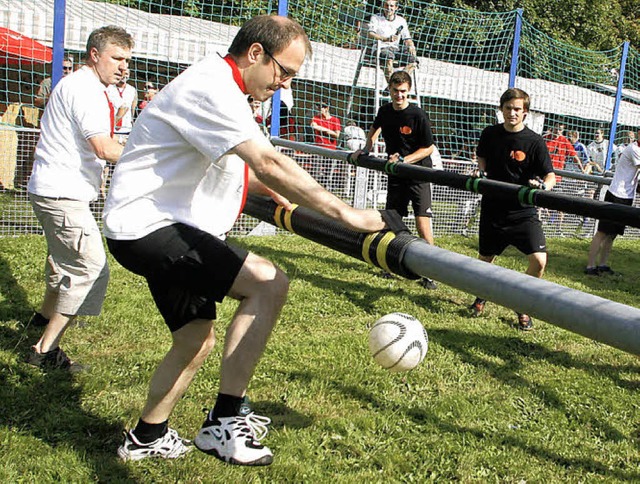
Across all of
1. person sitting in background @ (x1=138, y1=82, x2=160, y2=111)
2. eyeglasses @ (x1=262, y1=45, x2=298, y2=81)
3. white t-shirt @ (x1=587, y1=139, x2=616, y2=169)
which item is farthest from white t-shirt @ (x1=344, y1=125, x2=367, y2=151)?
eyeglasses @ (x1=262, y1=45, x2=298, y2=81)

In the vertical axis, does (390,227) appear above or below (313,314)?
above

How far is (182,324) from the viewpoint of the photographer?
9.73 feet

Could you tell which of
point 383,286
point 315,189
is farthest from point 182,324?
point 383,286

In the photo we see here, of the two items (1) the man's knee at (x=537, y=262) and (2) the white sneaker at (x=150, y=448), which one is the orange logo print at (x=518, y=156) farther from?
(2) the white sneaker at (x=150, y=448)

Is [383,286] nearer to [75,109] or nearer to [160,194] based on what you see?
[75,109]

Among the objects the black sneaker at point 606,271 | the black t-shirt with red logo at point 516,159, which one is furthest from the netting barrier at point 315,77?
the black sneaker at point 606,271

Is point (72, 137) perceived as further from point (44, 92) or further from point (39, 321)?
point (44, 92)

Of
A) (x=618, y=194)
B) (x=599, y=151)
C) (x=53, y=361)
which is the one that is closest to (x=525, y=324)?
(x=618, y=194)

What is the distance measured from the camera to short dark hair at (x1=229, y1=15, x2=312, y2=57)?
2.82 meters

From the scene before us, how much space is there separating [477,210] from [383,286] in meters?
4.28

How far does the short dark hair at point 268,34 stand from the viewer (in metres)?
2.82

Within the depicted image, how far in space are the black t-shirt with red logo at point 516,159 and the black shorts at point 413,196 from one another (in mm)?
1110

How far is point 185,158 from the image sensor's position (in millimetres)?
2795

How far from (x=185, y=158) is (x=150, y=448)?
1.42 meters
